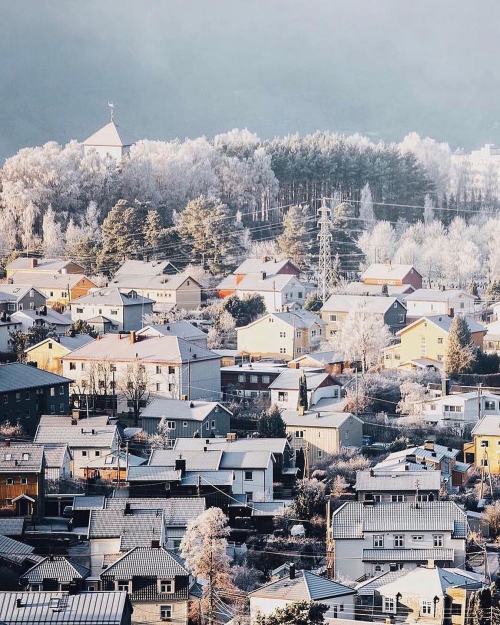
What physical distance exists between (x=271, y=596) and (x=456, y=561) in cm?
368

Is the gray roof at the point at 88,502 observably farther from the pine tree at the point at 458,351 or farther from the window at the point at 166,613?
the pine tree at the point at 458,351

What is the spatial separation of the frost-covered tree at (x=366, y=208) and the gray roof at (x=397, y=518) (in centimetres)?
3701

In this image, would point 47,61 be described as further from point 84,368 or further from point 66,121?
point 84,368

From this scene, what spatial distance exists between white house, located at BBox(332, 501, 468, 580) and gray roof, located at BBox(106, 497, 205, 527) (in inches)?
74.6

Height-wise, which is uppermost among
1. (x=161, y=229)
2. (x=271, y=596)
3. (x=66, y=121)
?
(x=66, y=121)

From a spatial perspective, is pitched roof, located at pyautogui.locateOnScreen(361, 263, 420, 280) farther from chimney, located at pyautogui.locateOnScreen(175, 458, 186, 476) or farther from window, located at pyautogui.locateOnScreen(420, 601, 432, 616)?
window, located at pyautogui.locateOnScreen(420, 601, 432, 616)

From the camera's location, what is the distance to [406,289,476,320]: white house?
42750mm

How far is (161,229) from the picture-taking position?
5044 cm

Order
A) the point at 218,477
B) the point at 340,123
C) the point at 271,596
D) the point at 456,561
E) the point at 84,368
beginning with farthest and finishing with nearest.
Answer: the point at 340,123, the point at 84,368, the point at 218,477, the point at 456,561, the point at 271,596

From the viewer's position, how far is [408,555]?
2381cm

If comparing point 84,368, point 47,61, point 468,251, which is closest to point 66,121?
point 47,61

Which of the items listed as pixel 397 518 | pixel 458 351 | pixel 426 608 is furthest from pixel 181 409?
pixel 426 608

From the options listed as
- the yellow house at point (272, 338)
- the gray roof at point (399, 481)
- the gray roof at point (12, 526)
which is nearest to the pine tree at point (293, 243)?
Result: the yellow house at point (272, 338)

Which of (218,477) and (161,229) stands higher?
(161,229)
